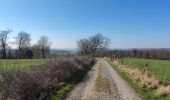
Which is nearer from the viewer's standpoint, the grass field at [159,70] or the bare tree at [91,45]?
the grass field at [159,70]

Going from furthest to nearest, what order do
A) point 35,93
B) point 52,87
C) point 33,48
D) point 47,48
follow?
point 47,48
point 33,48
point 52,87
point 35,93

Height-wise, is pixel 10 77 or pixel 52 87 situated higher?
pixel 10 77

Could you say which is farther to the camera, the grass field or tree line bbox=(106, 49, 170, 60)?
tree line bbox=(106, 49, 170, 60)

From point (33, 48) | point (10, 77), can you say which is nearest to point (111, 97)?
point (10, 77)

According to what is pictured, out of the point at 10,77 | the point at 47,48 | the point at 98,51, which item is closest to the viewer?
the point at 10,77

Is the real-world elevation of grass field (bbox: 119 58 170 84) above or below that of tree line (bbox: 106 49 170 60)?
below

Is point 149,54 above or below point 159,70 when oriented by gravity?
above

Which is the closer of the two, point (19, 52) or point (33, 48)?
point (19, 52)

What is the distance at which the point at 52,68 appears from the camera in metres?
20.0

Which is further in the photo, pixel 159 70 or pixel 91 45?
pixel 91 45

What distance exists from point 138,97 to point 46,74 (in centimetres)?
684

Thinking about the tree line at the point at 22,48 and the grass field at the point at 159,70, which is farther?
the tree line at the point at 22,48

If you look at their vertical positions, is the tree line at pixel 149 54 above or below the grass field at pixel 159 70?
above

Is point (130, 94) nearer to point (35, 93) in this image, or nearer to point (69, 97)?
point (69, 97)
